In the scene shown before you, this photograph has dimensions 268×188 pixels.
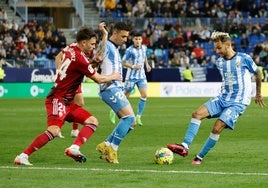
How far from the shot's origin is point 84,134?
14141 mm

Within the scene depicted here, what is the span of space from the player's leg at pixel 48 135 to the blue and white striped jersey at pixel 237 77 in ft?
8.69

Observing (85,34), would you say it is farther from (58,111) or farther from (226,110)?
(226,110)

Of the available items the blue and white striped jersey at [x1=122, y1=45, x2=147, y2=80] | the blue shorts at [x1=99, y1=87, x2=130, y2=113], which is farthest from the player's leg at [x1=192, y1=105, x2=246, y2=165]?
the blue and white striped jersey at [x1=122, y1=45, x2=147, y2=80]

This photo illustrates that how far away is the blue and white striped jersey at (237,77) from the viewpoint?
14578 mm

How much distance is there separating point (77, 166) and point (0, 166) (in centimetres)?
116

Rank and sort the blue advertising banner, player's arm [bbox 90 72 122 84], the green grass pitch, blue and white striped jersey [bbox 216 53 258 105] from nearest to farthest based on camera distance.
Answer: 1. the green grass pitch
2. player's arm [bbox 90 72 122 84]
3. blue and white striped jersey [bbox 216 53 258 105]
4. the blue advertising banner

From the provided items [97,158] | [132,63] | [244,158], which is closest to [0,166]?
[97,158]

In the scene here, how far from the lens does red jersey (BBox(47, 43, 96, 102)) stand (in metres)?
13.9

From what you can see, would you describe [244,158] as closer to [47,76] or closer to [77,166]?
[77,166]

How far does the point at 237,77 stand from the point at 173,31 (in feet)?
113

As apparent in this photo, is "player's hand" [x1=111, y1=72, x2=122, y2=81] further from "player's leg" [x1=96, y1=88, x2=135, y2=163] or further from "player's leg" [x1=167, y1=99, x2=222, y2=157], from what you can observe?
"player's leg" [x1=167, y1=99, x2=222, y2=157]

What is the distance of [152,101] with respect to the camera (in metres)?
37.5

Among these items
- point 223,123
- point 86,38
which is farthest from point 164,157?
point 86,38

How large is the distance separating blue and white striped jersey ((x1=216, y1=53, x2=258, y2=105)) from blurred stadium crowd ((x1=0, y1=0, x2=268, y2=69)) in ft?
94.1
